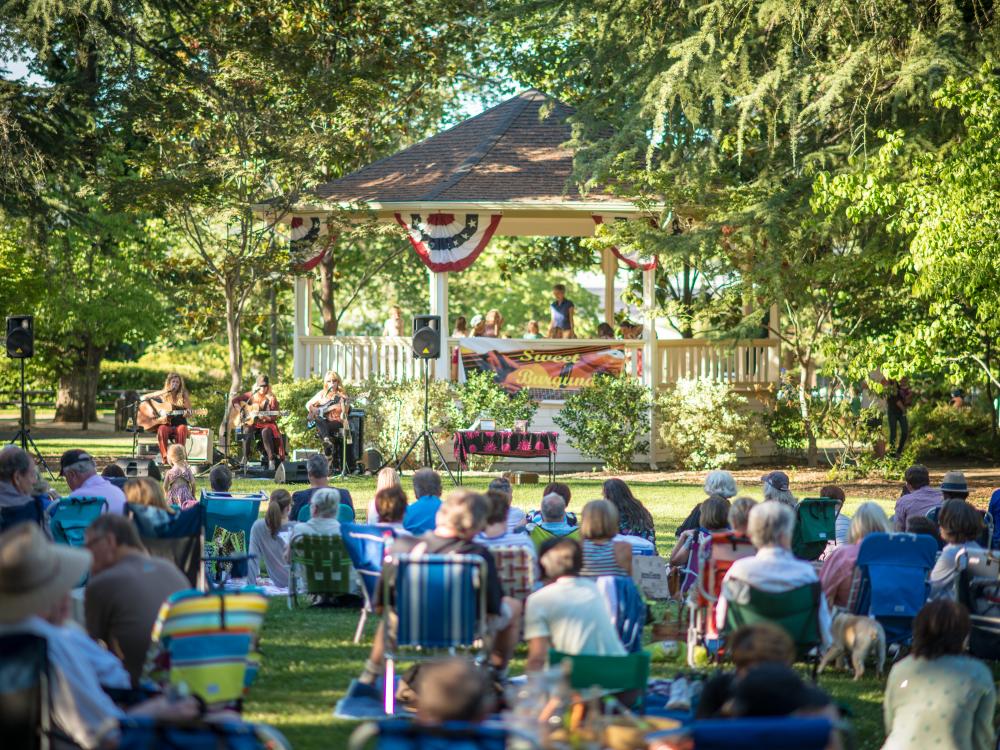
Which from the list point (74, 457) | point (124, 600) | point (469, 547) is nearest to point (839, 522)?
point (469, 547)

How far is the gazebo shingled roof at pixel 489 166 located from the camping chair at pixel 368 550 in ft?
44.8

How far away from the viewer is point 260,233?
893 inches

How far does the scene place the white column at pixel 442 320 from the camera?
21.5 m

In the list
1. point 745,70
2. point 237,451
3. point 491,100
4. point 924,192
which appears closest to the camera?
point 924,192

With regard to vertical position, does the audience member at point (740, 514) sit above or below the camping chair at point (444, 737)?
above

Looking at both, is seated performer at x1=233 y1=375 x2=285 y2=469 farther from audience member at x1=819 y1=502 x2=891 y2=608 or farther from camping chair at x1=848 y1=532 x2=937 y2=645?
camping chair at x1=848 y1=532 x2=937 y2=645

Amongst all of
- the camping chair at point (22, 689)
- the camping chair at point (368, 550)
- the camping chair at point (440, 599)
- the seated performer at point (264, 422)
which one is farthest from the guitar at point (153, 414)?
the camping chair at point (22, 689)

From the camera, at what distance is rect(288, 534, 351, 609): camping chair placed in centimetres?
913

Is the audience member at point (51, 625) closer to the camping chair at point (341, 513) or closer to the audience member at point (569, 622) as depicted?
the audience member at point (569, 622)

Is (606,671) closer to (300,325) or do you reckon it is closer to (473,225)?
(473,225)

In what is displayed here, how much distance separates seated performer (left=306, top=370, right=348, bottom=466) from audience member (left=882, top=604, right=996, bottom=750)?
1430 cm

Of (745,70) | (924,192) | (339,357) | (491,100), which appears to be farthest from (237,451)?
(491,100)

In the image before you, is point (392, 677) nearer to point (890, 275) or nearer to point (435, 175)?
point (890, 275)

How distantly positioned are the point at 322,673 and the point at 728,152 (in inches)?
566
